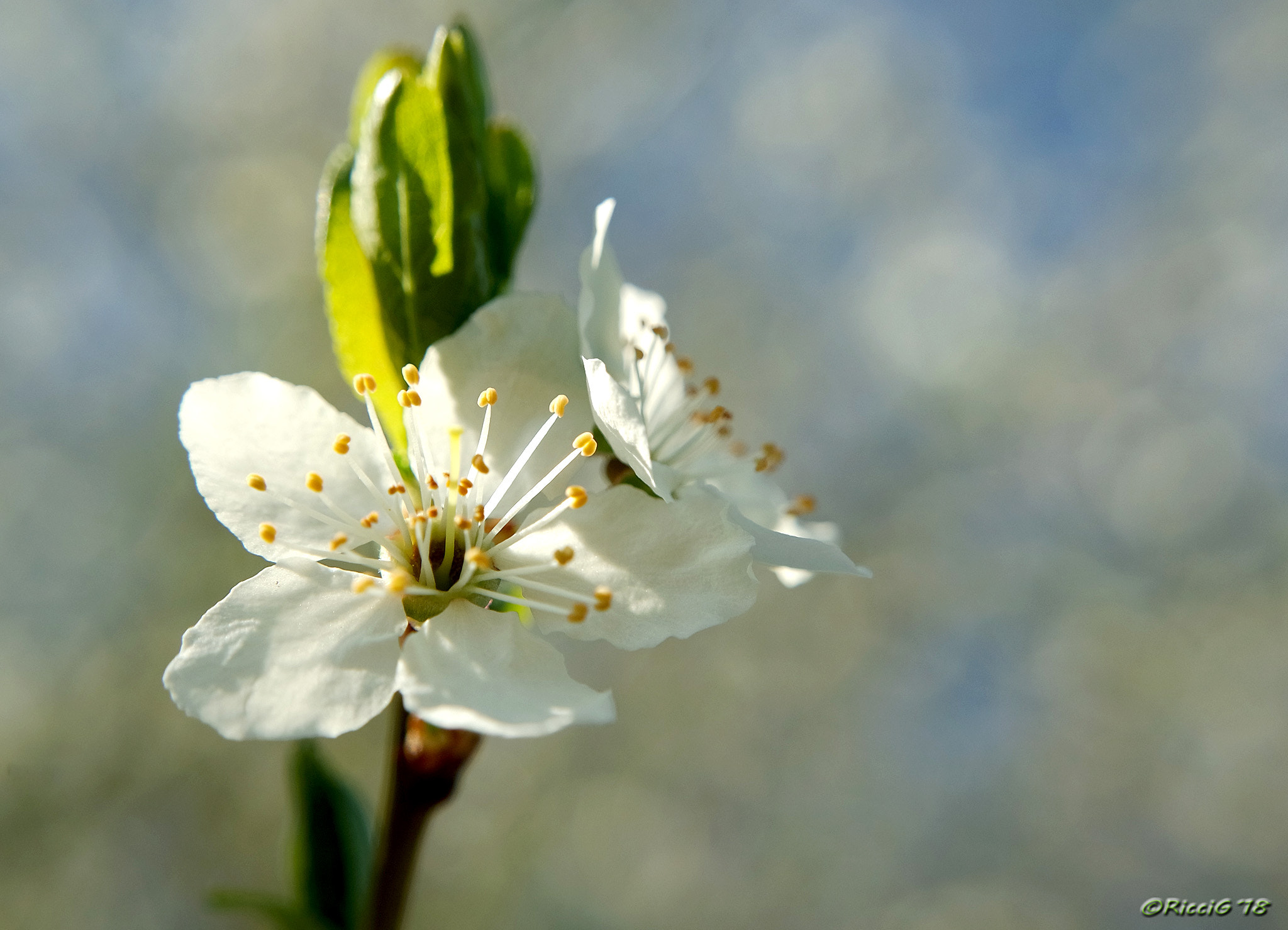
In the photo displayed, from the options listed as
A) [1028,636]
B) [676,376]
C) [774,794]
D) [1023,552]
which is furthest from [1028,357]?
[676,376]

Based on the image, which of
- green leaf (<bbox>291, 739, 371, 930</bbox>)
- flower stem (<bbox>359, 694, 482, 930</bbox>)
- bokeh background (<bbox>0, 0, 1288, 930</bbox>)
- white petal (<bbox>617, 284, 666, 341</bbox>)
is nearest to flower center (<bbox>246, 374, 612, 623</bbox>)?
flower stem (<bbox>359, 694, 482, 930</bbox>)

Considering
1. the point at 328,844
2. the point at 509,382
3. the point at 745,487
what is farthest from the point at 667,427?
the point at 328,844

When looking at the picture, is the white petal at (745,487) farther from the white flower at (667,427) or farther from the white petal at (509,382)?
the white petal at (509,382)

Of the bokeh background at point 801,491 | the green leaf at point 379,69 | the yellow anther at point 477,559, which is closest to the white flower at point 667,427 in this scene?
the yellow anther at point 477,559

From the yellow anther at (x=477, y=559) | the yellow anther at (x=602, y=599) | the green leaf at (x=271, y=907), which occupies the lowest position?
the green leaf at (x=271, y=907)

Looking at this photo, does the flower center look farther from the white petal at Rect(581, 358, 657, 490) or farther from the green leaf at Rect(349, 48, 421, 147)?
the green leaf at Rect(349, 48, 421, 147)

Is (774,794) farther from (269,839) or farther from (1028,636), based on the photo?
(269,839)

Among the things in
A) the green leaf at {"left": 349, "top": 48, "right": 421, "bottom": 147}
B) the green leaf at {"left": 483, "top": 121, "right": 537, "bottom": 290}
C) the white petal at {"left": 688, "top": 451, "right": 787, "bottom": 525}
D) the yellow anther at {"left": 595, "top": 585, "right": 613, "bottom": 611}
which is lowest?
the yellow anther at {"left": 595, "top": 585, "right": 613, "bottom": 611}
